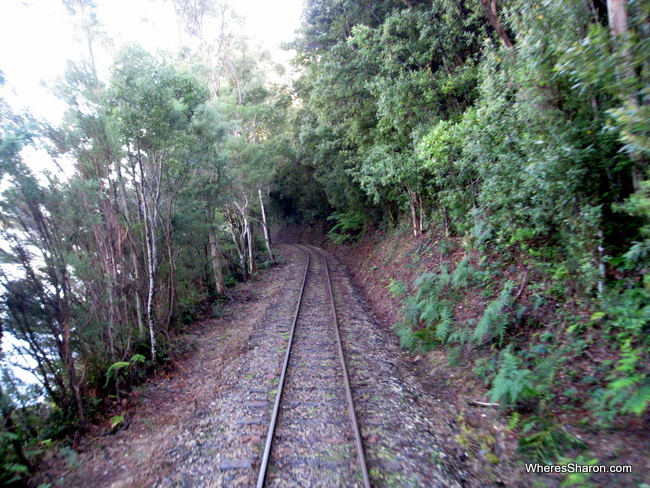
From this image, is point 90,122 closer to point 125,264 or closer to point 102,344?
point 125,264

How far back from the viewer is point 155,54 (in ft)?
28.5

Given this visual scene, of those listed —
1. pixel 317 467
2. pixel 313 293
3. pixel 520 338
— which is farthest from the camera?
pixel 313 293

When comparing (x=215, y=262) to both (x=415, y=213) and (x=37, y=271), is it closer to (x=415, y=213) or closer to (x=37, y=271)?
(x=415, y=213)

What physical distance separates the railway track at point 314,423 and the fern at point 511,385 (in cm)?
196

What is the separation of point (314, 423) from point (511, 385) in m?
2.74

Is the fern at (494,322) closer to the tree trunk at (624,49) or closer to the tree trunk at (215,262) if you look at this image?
the tree trunk at (624,49)

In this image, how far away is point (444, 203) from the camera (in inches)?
476

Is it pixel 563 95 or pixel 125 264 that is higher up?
pixel 563 95

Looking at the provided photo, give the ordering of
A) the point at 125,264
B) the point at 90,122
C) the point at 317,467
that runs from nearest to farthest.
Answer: the point at 317,467, the point at 90,122, the point at 125,264

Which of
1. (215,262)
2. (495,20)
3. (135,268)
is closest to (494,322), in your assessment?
(495,20)

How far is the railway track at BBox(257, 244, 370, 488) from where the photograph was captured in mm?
4410

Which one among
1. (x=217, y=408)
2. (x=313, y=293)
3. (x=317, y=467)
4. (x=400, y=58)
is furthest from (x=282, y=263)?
(x=317, y=467)

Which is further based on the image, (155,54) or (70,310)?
(155,54)

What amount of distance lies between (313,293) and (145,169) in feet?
24.3
